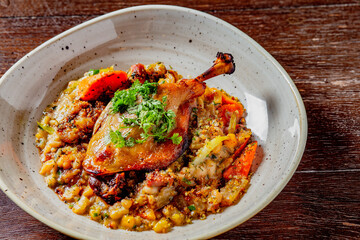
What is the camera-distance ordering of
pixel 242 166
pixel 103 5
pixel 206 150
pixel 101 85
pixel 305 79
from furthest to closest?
pixel 103 5 → pixel 305 79 → pixel 101 85 → pixel 242 166 → pixel 206 150

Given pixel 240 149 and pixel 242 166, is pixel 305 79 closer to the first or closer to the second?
pixel 240 149

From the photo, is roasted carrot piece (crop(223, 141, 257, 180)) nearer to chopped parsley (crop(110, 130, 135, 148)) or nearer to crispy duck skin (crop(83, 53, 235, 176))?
crispy duck skin (crop(83, 53, 235, 176))

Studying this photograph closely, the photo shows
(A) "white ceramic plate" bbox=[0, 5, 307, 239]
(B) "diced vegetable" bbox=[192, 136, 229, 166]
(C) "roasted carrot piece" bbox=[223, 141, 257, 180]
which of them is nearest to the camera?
(A) "white ceramic plate" bbox=[0, 5, 307, 239]

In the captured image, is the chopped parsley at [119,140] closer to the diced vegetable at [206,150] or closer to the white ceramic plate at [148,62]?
the diced vegetable at [206,150]

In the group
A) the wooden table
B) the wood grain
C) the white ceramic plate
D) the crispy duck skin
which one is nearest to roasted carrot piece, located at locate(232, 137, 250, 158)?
the white ceramic plate

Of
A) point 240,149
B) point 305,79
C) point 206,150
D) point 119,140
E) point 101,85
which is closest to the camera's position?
point 119,140

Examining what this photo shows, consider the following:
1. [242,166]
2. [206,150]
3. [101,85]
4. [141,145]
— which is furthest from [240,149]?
[101,85]
